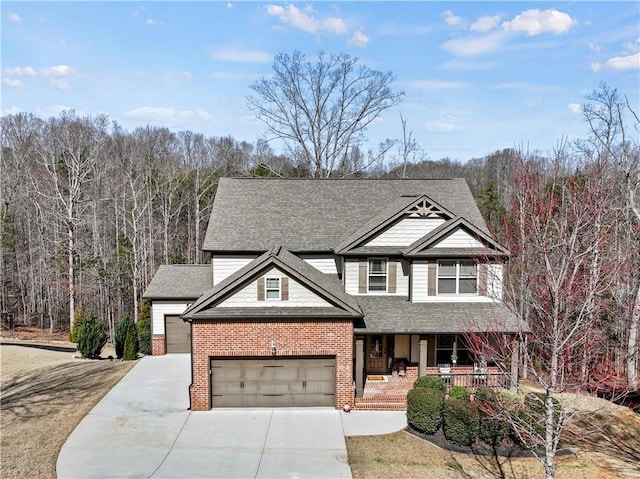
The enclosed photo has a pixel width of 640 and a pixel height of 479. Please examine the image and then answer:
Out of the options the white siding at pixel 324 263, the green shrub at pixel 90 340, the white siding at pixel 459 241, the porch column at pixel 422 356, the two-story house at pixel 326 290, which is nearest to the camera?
the two-story house at pixel 326 290

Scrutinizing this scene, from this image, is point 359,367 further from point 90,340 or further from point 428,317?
point 90,340

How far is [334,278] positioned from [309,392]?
5.39 metres

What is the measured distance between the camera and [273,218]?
21484 mm

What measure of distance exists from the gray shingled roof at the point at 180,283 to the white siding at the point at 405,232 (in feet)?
31.0

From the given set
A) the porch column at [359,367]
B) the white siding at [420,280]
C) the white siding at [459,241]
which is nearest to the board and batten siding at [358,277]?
the white siding at [420,280]

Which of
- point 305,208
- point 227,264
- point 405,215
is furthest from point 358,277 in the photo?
point 227,264

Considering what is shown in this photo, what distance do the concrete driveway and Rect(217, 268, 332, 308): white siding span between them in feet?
11.8

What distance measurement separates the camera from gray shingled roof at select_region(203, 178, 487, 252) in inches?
802

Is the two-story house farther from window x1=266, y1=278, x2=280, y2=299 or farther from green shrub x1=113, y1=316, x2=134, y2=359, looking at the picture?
green shrub x1=113, y1=316, x2=134, y2=359

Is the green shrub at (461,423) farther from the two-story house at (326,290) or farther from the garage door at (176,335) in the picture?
the garage door at (176,335)

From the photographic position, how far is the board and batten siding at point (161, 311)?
911 inches

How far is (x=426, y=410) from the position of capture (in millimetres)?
14141

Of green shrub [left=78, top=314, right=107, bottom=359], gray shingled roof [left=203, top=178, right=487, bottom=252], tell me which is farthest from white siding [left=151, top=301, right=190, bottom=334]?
gray shingled roof [left=203, top=178, right=487, bottom=252]

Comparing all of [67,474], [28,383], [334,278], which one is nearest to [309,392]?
[334,278]
